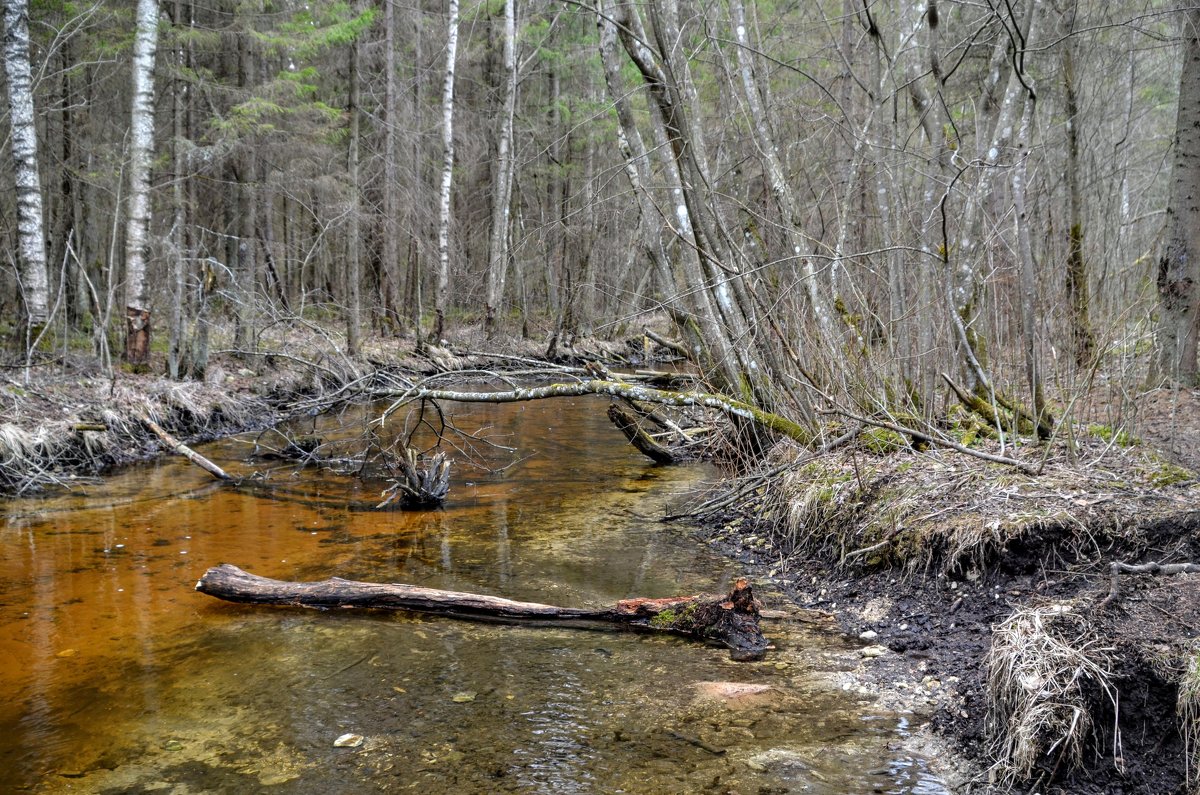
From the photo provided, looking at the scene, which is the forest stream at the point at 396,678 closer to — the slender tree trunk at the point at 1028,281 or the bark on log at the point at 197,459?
the bark on log at the point at 197,459

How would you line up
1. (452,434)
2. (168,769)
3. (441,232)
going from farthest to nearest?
(441,232)
(452,434)
(168,769)

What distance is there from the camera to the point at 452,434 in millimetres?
12312

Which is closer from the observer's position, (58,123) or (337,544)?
(337,544)

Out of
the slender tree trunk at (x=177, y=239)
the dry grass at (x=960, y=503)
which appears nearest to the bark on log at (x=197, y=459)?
the slender tree trunk at (x=177, y=239)

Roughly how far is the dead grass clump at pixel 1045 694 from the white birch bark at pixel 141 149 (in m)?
12.3

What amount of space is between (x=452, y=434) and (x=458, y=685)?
27.2 ft

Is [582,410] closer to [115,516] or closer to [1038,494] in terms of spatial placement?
[115,516]

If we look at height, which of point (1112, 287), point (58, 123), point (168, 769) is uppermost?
point (58, 123)

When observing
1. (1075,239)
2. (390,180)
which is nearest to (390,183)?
(390,180)

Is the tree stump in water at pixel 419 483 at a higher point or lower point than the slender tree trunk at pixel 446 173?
lower

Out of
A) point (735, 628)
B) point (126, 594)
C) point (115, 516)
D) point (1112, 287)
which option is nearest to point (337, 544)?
point (126, 594)

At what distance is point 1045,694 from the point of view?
3.12m

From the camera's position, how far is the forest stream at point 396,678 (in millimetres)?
3426

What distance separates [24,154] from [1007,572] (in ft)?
41.9
